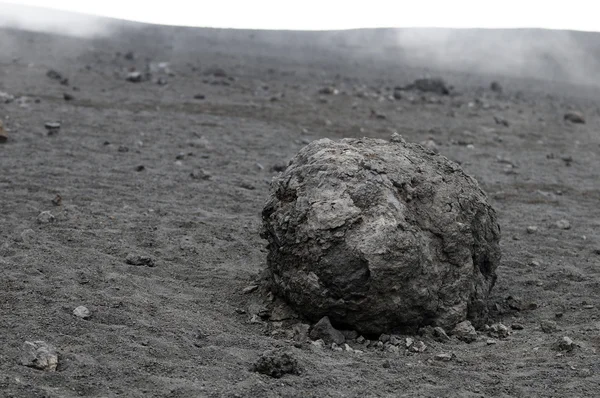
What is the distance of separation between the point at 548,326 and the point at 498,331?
313mm

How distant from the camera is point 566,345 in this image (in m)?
4.45

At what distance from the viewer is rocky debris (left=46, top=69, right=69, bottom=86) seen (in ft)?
48.1

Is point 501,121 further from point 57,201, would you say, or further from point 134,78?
point 57,201

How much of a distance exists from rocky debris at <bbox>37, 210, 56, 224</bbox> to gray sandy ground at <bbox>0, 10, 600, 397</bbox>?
51mm

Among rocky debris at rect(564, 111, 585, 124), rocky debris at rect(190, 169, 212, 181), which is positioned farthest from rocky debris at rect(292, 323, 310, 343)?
rocky debris at rect(564, 111, 585, 124)

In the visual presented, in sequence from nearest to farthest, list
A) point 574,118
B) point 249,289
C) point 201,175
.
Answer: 1. point 249,289
2. point 201,175
3. point 574,118

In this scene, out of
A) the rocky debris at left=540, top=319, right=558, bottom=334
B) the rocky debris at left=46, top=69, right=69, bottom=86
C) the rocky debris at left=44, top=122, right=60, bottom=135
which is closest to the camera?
the rocky debris at left=540, top=319, right=558, bottom=334

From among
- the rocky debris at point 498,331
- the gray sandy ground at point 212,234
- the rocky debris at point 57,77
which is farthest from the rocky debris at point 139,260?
the rocky debris at point 57,77

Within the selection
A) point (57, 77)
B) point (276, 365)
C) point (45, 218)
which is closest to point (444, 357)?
point (276, 365)

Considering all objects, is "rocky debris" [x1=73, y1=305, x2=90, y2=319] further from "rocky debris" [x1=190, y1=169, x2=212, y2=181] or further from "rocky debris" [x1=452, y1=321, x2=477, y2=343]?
"rocky debris" [x1=190, y1=169, x2=212, y2=181]

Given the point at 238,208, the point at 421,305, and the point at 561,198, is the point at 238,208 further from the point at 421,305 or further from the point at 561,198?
the point at 561,198

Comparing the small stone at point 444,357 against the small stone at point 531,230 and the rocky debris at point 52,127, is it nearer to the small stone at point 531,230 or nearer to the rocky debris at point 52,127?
the small stone at point 531,230

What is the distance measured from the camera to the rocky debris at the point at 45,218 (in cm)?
627

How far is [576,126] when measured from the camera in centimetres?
1522
